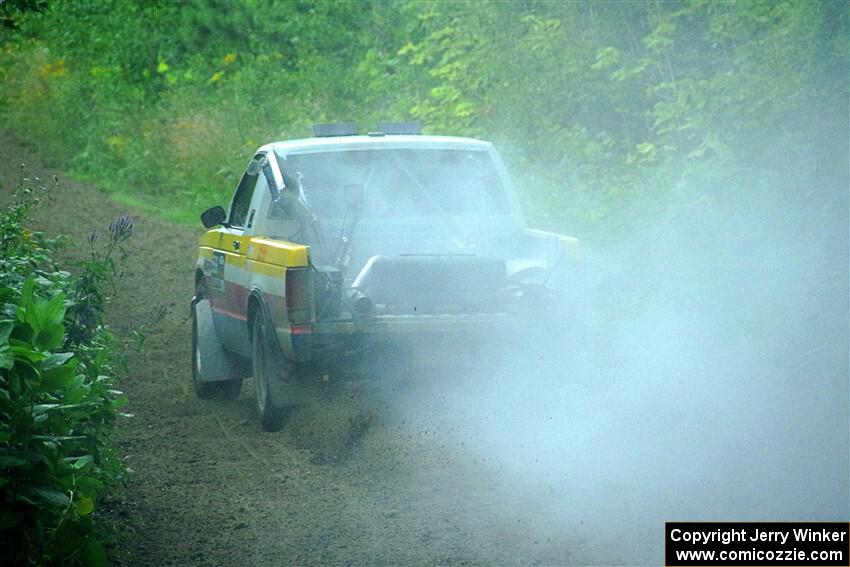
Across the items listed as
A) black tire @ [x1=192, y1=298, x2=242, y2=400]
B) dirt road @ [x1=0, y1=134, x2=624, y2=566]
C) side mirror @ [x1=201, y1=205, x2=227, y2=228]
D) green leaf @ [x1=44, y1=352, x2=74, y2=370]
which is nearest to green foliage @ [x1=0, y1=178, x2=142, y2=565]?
green leaf @ [x1=44, y1=352, x2=74, y2=370]

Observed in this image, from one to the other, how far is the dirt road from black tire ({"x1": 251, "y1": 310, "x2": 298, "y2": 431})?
0.12 m

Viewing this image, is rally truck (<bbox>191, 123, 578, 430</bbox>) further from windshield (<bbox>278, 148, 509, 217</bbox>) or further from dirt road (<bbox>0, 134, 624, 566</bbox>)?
dirt road (<bbox>0, 134, 624, 566</bbox>)

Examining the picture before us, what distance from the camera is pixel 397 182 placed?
31.2ft

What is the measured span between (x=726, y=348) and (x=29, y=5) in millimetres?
5525

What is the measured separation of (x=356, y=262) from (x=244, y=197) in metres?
1.53

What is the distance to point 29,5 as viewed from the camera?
9.43 m

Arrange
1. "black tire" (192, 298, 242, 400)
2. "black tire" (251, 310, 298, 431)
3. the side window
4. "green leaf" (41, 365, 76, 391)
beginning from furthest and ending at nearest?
"black tire" (192, 298, 242, 400) → the side window → "black tire" (251, 310, 298, 431) → "green leaf" (41, 365, 76, 391)

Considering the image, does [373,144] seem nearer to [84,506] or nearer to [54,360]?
[54,360]

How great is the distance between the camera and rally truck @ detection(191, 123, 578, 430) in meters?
8.24

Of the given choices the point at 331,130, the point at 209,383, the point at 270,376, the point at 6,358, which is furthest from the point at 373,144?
the point at 6,358

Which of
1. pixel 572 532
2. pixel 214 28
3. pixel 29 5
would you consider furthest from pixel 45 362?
pixel 214 28

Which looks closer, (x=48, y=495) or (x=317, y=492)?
(x=48, y=495)

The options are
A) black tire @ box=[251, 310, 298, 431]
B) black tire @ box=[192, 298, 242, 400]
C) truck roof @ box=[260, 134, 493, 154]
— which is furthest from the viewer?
black tire @ box=[192, 298, 242, 400]

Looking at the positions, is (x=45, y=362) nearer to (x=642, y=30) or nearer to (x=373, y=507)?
(x=373, y=507)
